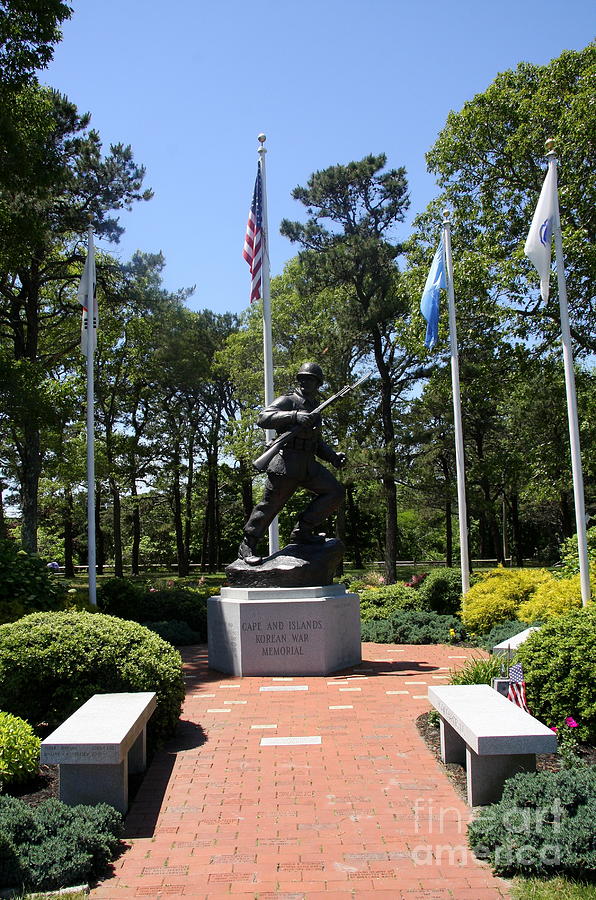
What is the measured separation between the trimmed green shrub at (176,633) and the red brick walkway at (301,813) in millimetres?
5441

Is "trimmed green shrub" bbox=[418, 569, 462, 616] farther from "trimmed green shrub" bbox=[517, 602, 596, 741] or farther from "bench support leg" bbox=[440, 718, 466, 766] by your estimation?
"bench support leg" bbox=[440, 718, 466, 766]

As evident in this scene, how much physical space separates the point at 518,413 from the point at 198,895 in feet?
104

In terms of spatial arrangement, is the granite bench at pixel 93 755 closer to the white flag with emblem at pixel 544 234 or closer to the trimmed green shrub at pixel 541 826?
the trimmed green shrub at pixel 541 826

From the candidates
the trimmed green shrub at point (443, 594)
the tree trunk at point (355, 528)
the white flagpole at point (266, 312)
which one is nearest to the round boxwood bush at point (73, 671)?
the white flagpole at point (266, 312)

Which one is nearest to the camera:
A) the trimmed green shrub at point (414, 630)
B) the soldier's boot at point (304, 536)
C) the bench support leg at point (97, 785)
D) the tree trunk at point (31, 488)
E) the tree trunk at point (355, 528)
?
the bench support leg at point (97, 785)

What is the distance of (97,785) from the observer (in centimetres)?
532

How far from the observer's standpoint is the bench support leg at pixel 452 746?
251 inches

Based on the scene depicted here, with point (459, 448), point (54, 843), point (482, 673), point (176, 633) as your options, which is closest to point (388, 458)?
point (459, 448)

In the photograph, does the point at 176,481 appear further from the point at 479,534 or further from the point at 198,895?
the point at 198,895

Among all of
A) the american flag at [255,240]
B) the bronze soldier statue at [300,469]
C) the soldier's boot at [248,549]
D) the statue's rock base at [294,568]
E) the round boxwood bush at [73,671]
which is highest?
the american flag at [255,240]

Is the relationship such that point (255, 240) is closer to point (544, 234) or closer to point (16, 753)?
point (544, 234)

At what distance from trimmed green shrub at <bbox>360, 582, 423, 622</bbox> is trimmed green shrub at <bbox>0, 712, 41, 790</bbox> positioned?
396 inches

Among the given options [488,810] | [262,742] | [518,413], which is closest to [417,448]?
[518,413]

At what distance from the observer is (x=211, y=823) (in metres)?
5.16
